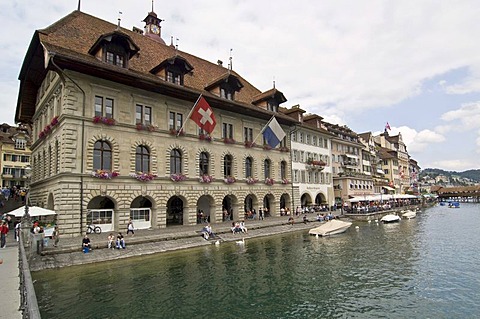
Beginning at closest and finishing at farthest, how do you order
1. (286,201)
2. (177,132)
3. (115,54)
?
(115,54)
(177,132)
(286,201)

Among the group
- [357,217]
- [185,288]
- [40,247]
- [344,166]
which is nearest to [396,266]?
[185,288]

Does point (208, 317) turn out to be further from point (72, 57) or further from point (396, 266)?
point (72, 57)

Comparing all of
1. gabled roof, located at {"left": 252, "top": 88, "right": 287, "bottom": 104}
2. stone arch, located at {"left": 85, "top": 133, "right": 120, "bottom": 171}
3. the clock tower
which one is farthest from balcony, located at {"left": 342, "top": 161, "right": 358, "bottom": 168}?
stone arch, located at {"left": 85, "top": 133, "right": 120, "bottom": 171}

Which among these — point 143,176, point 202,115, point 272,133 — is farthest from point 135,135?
point 272,133

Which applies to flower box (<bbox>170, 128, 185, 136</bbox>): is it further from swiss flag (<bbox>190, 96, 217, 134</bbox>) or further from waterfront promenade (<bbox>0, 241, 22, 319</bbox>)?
waterfront promenade (<bbox>0, 241, 22, 319</bbox>)

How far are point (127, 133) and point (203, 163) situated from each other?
9.63m

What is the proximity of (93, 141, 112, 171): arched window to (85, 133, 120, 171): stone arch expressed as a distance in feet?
1.23

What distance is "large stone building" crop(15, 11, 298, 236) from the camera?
26781 millimetres

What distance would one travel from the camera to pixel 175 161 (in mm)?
34219

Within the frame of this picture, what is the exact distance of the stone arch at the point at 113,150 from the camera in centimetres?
2720

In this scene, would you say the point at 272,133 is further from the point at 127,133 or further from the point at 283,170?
the point at 127,133

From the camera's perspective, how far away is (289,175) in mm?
48719

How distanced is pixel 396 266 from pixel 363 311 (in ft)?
27.6

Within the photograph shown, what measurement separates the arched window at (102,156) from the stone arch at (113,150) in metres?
0.37
